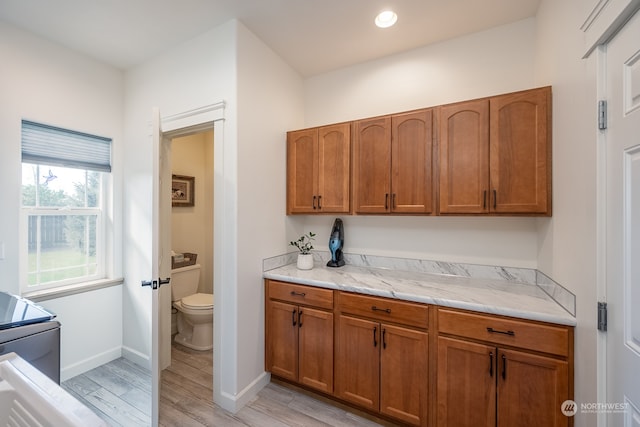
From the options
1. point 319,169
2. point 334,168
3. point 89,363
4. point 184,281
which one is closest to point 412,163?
point 334,168

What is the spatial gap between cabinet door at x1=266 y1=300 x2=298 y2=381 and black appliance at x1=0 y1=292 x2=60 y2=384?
124 cm

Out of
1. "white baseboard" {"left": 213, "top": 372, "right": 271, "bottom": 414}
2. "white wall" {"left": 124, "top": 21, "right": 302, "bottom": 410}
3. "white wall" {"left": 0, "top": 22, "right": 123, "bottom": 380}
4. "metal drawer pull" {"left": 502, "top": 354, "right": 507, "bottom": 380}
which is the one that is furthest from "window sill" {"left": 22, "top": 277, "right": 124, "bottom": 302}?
"metal drawer pull" {"left": 502, "top": 354, "right": 507, "bottom": 380}

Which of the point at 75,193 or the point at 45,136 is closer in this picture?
the point at 45,136

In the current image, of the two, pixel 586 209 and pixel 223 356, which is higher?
pixel 586 209

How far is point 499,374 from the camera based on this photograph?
1414 millimetres

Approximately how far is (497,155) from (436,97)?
772 mm

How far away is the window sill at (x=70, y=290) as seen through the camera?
2.01 meters

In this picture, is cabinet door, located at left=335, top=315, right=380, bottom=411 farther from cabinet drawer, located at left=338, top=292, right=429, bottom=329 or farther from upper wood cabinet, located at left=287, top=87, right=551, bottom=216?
upper wood cabinet, located at left=287, top=87, right=551, bottom=216

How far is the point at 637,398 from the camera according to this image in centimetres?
86

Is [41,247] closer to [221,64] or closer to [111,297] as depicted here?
[111,297]

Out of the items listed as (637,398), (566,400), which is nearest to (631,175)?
(637,398)

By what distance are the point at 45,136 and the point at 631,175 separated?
352 cm

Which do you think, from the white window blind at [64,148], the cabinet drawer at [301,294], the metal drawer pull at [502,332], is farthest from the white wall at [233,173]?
the metal drawer pull at [502,332]

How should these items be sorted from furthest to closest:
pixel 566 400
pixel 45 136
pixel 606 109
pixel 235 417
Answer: pixel 45 136, pixel 235 417, pixel 566 400, pixel 606 109
